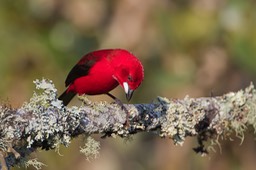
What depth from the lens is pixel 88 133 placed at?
3.43m

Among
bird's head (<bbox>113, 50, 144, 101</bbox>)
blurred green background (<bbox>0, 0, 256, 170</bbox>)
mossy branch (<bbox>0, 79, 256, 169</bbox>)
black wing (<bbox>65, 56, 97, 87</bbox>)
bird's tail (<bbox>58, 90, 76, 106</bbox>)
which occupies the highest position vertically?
blurred green background (<bbox>0, 0, 256, 170</bbox>)

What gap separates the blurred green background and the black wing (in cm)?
18

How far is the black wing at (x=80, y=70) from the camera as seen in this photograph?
5003mm

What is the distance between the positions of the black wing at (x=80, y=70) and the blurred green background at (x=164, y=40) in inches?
7.3

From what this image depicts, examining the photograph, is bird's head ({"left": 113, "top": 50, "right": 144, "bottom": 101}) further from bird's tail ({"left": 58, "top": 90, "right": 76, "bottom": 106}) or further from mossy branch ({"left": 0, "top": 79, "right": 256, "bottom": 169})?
mossy branch ({"left": 0, "top": 79, "right": 256, "bottom": 169})

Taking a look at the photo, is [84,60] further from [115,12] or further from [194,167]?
[194,167]

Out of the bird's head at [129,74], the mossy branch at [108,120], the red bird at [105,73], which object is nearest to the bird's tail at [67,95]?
the red bird at [105,73]

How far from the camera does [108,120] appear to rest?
3.56m

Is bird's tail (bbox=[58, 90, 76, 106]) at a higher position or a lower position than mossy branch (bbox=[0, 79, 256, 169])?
higher

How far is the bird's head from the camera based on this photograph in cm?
471

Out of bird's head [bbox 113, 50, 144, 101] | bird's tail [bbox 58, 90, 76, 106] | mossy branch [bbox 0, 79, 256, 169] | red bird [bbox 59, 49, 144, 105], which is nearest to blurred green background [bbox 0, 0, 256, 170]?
bird's tail [bbox 58, 90, 76, 106]

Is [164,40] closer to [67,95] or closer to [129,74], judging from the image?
[67,95]

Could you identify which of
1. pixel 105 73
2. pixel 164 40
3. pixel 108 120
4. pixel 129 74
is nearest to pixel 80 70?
pixel 105 73

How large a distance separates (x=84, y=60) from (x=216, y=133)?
1.13 metres
